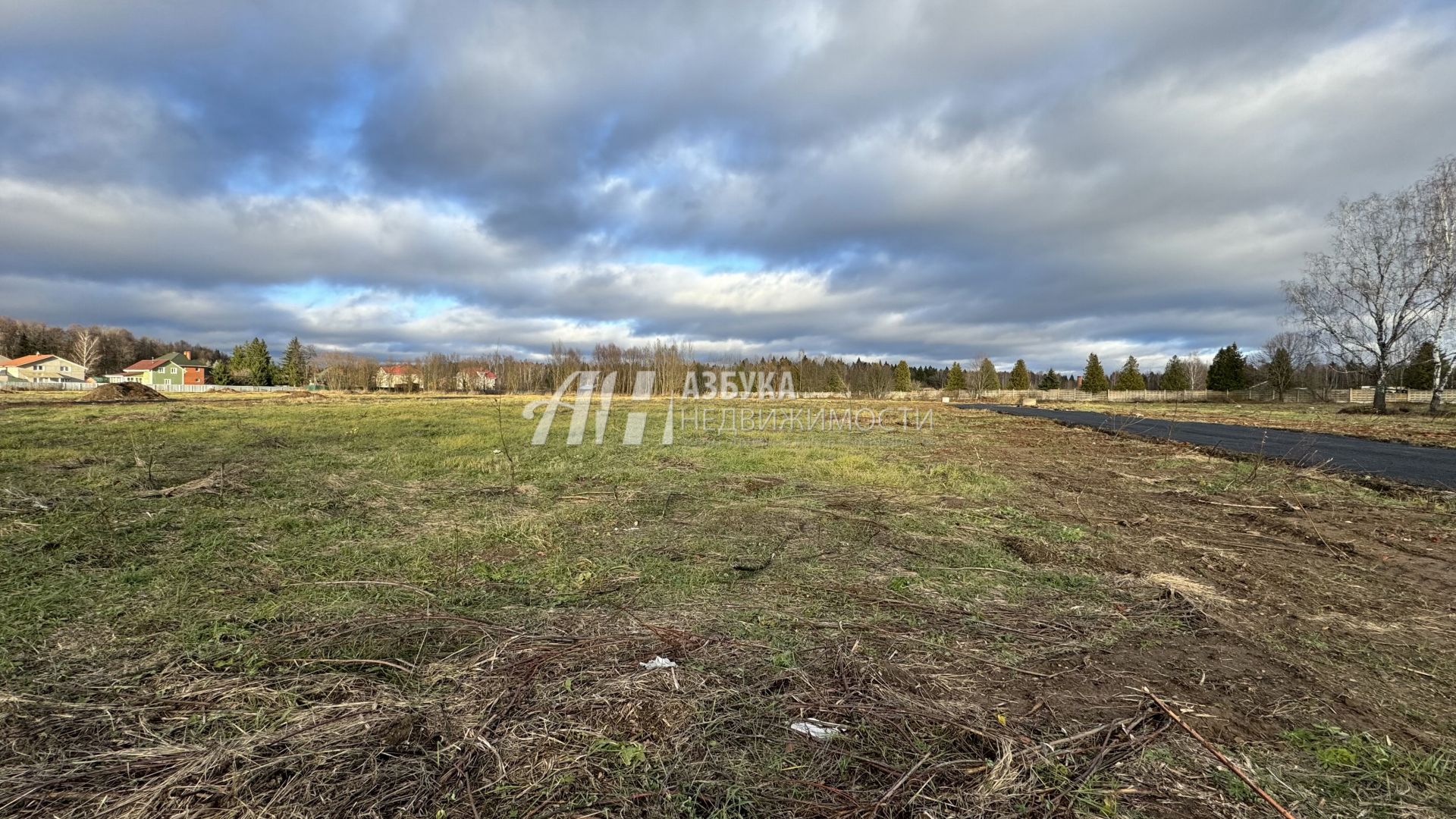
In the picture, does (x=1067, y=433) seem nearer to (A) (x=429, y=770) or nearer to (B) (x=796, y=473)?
(B) (x=796, y=473)

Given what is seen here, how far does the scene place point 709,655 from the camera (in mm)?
3447

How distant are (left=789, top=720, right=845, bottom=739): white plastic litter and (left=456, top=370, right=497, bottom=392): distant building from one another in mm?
88550

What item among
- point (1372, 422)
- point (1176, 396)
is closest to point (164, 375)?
point (1372, 422)

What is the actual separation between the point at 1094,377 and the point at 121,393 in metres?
99.7

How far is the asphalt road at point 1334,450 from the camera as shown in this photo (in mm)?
10883

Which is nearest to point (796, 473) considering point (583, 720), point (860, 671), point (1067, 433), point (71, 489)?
point (860, 671)

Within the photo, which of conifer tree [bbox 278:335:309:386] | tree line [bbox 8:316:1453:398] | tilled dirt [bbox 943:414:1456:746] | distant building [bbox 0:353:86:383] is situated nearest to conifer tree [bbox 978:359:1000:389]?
tree line [bbox 8:316:1453:398]

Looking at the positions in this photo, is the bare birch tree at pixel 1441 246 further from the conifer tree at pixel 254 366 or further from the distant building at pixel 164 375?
the distant building at pixel 164 375

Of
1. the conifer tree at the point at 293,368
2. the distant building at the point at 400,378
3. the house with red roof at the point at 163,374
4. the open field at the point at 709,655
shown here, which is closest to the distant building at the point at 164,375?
the house with red roof at the point at 163,374

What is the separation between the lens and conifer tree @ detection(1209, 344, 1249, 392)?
61.0 meters

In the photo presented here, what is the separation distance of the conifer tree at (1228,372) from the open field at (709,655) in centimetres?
6851

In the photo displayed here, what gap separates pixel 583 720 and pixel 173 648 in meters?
2.73

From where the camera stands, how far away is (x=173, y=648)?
11.2ft

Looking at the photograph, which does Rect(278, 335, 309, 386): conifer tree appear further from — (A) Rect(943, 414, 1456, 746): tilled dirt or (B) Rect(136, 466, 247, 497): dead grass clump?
(A) Rect(943, 414, 1456, 746): tilled dirt
